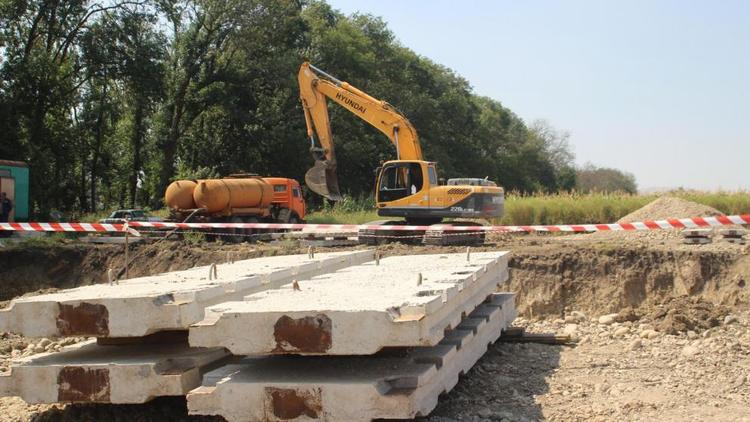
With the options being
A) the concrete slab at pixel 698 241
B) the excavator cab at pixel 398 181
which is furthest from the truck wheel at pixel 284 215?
the concrete slab at pixel 698 241

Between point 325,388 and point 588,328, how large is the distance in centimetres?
691

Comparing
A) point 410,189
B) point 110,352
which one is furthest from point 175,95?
point 110,352

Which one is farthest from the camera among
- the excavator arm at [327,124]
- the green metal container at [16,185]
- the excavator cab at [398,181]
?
the green metal container at [16,185]

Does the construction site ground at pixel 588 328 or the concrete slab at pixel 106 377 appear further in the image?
the construction site ground at pixel 588 328

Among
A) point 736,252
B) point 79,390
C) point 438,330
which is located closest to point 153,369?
point 79,390

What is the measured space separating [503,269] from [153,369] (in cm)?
493

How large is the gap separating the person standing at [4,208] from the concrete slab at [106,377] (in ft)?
70.0

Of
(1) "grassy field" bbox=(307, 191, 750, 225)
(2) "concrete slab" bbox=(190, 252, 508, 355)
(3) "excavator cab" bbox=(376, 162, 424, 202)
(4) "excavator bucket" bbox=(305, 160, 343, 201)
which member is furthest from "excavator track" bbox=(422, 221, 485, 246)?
(2) "concrete slab" bbox=(190, 252, 508, 355)

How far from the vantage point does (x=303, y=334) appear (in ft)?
15.7

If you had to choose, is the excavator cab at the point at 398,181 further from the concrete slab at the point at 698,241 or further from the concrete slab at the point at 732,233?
the concrete slab at the point at 732,233

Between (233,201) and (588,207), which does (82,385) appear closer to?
(233,201)

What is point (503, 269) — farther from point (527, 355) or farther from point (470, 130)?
point (470, 130)

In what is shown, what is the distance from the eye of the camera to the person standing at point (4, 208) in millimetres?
25016

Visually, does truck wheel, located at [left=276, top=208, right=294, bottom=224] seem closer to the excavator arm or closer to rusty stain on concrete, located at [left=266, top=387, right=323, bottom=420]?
the excavator arm
